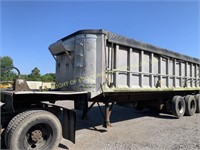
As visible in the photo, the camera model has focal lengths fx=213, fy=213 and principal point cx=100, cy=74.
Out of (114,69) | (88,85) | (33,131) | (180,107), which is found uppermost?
(114,69)

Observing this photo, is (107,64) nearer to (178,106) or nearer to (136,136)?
(136,136)

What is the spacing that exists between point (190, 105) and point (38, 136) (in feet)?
27.1

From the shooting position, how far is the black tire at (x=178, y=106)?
30.5 ft

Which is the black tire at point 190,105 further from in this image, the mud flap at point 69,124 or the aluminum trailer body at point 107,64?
the mud flap at point 69,124

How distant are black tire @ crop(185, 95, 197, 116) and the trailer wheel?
24.2 feet

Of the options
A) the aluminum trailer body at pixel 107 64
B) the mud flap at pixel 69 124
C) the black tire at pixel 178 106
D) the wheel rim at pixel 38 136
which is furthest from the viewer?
the black tire at pixel 178 106

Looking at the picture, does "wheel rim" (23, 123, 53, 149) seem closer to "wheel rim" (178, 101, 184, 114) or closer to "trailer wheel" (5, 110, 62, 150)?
"trailer wheel" (5, 110, 62, 150)

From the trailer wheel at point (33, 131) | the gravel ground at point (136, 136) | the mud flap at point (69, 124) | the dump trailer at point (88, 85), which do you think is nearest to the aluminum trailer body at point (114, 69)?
the dump trailer at point (88, 85)

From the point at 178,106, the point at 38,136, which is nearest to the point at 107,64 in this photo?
the point at 38,136

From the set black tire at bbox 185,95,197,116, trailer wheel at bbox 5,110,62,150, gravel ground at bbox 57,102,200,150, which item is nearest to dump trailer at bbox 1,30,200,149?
trailer wheel at bbox 5,110,62,150

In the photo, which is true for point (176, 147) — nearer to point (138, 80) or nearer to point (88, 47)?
point (138, 80)

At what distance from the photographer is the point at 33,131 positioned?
4457mm

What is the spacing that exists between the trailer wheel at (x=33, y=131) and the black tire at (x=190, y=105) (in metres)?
7.39

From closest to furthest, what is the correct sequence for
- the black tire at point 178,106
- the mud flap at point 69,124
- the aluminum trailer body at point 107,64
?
the mud flap at point 69,124, the aluminum trailer body at point 107,64, the black tire at point 178,106
